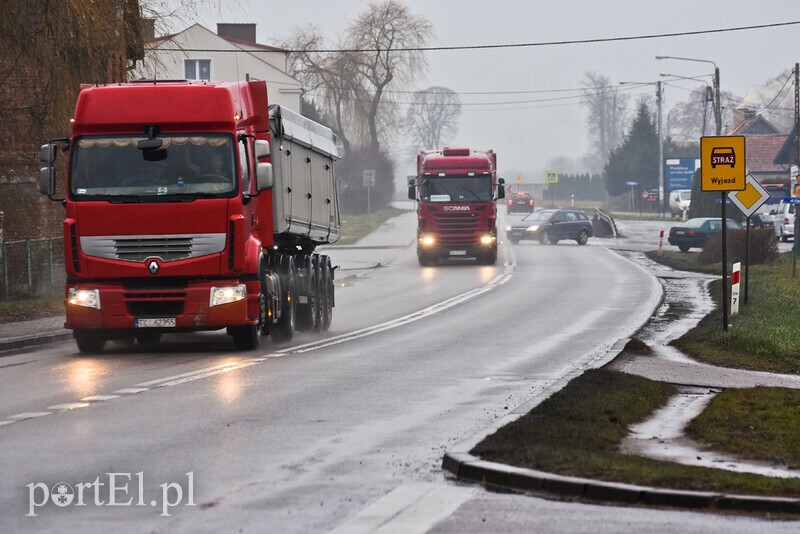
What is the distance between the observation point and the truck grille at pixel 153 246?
17984mm

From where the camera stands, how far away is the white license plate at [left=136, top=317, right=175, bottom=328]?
18.1 metres

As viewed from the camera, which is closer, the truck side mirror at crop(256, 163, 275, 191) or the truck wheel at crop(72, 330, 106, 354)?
the truck side mirror at crop(256, 163, 275, 191)

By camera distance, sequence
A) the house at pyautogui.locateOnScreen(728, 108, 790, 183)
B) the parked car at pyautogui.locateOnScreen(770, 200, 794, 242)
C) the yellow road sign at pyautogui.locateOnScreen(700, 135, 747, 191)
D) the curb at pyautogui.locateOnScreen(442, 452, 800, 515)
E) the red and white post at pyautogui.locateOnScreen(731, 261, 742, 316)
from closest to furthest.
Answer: the curb at pyautogui.locateOnScreen(442, 452, 800, 515)
the yellow road sign at pyautogui.locateOnScreen(700, 135, 747, 191)
the red and white post at pyautogui.locateOnScreen(731, 261, 742, 316)
the parked car at pyautogui.locateOnScreen(770, 200, 794, 242)
the house at pyautogui.locateOnScreen(728, 108, 790, 183)

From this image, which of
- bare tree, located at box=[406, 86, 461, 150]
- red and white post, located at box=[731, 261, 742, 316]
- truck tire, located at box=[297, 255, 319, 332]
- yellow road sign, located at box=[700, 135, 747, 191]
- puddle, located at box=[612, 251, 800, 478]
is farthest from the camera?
bare tree, located at box=[406, 86, 461, 150]

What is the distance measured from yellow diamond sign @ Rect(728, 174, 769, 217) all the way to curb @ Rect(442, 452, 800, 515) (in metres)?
19.4

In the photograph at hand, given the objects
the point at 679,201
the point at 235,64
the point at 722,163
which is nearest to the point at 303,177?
the point at 722,163

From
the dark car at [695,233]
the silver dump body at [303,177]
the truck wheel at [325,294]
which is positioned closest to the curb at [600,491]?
the silver dump body at [303,177]

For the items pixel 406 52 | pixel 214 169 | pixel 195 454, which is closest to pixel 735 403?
pixel 195 454

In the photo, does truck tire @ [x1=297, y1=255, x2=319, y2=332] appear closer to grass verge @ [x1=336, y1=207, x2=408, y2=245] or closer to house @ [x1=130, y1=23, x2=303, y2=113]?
grass verge @ [x1=336, y1=207, x2=408, y2=245]

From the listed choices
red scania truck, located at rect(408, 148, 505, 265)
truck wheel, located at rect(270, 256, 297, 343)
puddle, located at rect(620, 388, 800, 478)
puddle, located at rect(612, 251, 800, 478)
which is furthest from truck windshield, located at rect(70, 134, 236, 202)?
red scania truck, located at rect(408, 148, 505, 265)

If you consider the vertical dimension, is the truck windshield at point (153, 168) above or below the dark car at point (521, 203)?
above

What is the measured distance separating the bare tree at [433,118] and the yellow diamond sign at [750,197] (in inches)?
6375

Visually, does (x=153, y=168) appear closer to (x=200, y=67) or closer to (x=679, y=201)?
(x=200, y=67)

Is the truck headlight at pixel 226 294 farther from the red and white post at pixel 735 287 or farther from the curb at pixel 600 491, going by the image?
A: the red and white post at pixel 735 287
